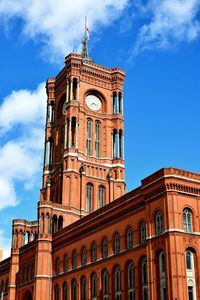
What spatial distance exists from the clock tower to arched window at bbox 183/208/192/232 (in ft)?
101

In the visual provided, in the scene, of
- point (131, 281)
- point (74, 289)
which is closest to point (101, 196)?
point (74, 289)

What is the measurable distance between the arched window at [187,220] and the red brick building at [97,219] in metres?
0.10

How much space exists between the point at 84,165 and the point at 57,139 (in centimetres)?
953

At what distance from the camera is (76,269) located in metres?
59.7

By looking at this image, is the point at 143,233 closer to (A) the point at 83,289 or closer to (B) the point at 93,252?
(B) the point at 93,252

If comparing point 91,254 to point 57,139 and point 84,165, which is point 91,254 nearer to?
point 84,165

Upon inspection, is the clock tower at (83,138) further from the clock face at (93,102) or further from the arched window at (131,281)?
the arched window at (131,281)

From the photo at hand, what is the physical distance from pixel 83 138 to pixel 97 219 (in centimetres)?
2762

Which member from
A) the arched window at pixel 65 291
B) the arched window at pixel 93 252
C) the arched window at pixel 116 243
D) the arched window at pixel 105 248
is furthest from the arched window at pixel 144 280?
the arched window at pixel 65 291

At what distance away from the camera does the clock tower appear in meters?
77.9

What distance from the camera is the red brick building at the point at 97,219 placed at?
144 ft

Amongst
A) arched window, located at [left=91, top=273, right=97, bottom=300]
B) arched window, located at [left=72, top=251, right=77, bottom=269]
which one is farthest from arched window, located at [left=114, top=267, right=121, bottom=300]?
arched window, located at [left=72, top=251, right=77, bottom=269]

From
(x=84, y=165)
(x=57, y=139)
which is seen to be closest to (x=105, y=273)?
(x=84, y=165)

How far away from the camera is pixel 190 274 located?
42812 millimetres
